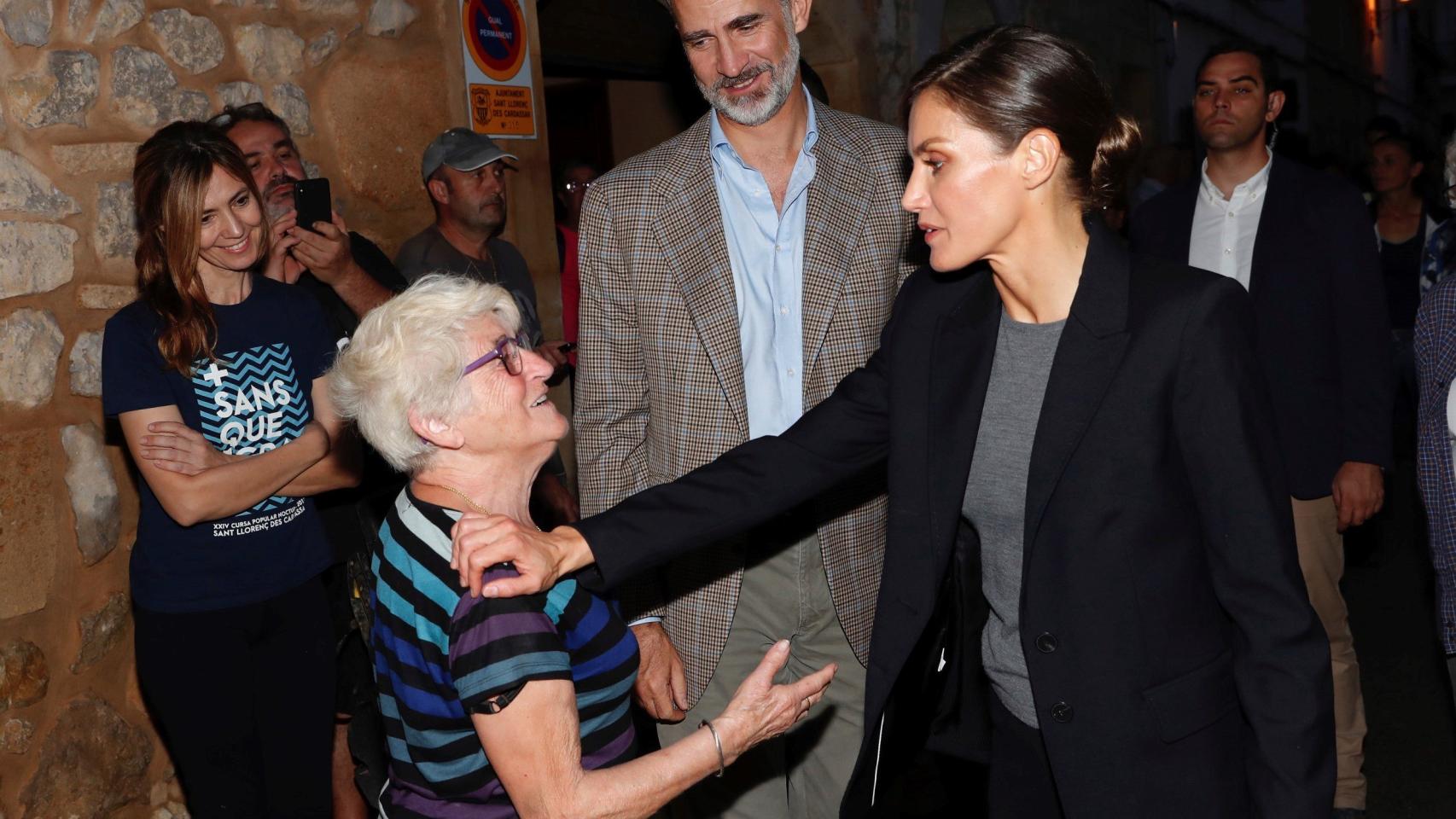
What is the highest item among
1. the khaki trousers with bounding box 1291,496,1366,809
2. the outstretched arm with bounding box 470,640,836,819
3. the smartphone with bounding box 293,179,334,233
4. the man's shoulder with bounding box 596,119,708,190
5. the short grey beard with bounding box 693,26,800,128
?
the short grey beard with bounding box 693,26,800,128

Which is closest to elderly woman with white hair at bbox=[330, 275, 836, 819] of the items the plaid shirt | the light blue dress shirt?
the light blue dress shirt

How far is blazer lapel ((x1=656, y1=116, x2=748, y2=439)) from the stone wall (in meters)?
→ 1.69

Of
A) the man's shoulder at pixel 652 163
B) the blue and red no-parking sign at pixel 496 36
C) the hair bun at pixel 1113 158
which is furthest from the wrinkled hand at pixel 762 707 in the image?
the blue and red no-parking sign at pixel 496 36

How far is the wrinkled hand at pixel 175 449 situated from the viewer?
2.95 metres

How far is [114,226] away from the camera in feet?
11.6

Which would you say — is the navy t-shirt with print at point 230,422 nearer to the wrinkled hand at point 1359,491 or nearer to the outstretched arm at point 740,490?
the outstretched arm at point 740,490

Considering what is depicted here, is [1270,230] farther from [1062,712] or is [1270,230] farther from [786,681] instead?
[1062,712]

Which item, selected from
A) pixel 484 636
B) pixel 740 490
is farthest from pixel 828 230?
pixel 484 636

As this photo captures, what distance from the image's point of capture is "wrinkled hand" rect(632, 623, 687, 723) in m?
2.82

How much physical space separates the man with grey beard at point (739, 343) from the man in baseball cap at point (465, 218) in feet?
4.72

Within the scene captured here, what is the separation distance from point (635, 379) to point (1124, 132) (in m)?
1.26

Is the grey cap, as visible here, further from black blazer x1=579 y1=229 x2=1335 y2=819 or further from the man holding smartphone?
black blazer x1=579 y1=229 x2=1335 y2=819

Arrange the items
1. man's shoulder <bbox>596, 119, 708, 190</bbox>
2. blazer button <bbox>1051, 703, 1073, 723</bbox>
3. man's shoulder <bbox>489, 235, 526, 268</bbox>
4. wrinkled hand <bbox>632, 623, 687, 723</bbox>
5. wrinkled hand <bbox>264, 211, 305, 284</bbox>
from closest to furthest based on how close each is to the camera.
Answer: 1. blazer button <bbox>1051, 703, 1073, 723</bbox>
2. wrinkled hand <bbox>632, 623, 687, 723</bbox>
3. man's shoulder <bbox>596, 119, 708, 190</bbox>
4. wrinkled hand <bbox>264, 211, 305, 284</bbox>
5. man's shoulder <bbox>489, 235, 526, 268</bbox>

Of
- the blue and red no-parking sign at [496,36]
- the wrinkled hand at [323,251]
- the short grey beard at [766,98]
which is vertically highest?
the blue and red no-parking sign at [496,36]
